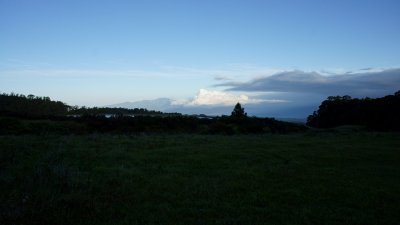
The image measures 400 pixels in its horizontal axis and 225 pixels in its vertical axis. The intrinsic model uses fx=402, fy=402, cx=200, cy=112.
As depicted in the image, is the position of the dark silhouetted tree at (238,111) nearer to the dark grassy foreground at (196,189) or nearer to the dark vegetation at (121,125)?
the dark vegetation at (121,125)

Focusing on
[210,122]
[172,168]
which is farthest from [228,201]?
[210,122]

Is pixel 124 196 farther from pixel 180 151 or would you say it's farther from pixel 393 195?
pixel 180 151

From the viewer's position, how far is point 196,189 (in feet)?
36.4

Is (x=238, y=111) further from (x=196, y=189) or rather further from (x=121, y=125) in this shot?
(x=196, y=189)

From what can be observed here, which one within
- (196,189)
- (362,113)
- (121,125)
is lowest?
(196,189)

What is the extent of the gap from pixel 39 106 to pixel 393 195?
87621mm

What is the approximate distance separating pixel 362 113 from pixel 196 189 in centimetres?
5875

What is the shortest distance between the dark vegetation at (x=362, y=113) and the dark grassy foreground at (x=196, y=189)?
130 ft

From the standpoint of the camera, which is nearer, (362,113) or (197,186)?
(197,186)

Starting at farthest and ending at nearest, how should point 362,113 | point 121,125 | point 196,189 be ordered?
point 362,113, point 121,125, point 196,189

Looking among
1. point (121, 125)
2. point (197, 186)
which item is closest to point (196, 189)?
point (197, 186)

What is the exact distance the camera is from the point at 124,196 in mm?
10117

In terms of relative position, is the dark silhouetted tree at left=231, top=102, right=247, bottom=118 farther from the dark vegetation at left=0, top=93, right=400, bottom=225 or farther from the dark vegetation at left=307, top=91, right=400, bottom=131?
the dark vegetation at left=0, top=93, right=400, bottom=225

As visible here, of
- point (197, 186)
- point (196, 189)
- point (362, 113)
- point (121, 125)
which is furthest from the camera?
point (362, 113)
